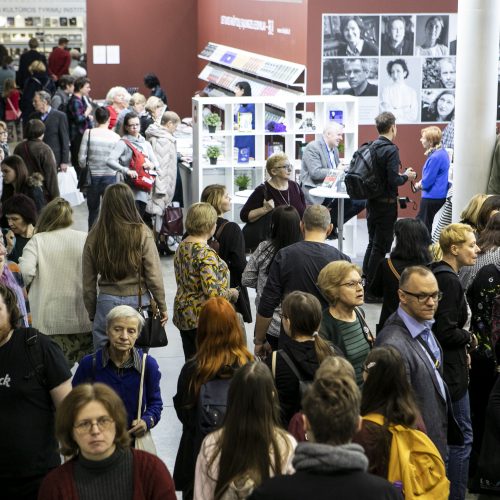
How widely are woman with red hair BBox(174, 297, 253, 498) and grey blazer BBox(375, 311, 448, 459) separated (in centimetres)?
65

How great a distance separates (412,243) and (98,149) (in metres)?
5.45

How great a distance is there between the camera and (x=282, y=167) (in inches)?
308

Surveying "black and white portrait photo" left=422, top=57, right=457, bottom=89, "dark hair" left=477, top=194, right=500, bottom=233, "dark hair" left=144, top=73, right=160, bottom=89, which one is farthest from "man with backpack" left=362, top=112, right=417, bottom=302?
"dark hair" left=144, top=73, right=160, bottom=89

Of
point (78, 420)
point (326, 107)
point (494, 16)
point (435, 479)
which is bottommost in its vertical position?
point (435, 479)

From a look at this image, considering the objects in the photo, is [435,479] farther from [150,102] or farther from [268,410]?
[150,102]

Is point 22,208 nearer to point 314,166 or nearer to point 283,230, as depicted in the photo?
point 283,230

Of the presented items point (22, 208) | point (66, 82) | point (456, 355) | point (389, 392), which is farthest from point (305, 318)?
point (66, 82)

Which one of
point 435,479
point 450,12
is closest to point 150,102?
point 450,12

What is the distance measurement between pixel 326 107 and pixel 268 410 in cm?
856

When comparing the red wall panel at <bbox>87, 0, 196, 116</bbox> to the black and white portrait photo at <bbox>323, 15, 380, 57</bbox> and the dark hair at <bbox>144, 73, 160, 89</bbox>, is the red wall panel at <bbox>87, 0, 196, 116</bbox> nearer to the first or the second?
the dark hair at <bbox>144, 73, 160, 89</bbox>

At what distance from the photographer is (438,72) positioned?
13.1 meters

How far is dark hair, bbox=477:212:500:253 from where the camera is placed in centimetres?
570

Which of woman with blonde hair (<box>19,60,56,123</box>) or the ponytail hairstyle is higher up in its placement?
woman with blonde hair (<box>19,60,56,123</box>)

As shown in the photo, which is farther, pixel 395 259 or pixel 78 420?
pixel 395 259
